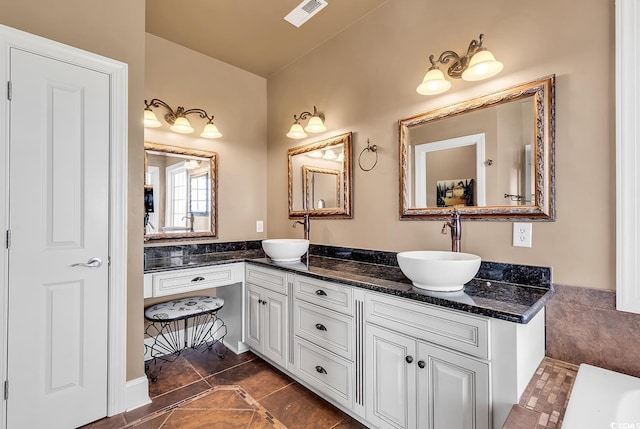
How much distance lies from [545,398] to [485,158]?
3.80 feet

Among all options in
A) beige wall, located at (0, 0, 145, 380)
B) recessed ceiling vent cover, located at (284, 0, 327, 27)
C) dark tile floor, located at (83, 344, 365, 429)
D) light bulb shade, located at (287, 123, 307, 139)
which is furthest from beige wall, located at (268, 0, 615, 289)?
beige wall, located at (0, 0, 145, 380)

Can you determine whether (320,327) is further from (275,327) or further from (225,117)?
(225,117)

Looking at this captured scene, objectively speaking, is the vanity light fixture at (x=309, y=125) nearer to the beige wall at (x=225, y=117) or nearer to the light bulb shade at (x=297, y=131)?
the light bulb shade at (x=297, y=131)

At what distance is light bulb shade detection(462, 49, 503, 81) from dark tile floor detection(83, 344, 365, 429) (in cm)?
203

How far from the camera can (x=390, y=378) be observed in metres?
1.56

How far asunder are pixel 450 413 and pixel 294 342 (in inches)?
42.2

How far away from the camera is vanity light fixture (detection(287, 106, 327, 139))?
2.64 m

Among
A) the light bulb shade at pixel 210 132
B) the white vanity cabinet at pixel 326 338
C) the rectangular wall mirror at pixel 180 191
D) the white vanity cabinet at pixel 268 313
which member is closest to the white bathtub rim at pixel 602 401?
the white vanity cabinet at pixel 326 338

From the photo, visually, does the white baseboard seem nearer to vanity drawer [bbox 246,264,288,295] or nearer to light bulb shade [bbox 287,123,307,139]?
vanity drawer [bbox 246,264,288,295]

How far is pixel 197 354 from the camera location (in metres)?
2.69

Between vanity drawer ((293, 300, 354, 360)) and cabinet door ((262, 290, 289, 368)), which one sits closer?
vanity drawer ((293, 300, 354, 360))

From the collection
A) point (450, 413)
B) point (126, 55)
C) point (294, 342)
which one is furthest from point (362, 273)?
point (126, 55)

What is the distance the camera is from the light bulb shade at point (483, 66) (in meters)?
1.57

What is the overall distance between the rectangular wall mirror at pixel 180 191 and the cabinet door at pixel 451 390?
2.20 m
